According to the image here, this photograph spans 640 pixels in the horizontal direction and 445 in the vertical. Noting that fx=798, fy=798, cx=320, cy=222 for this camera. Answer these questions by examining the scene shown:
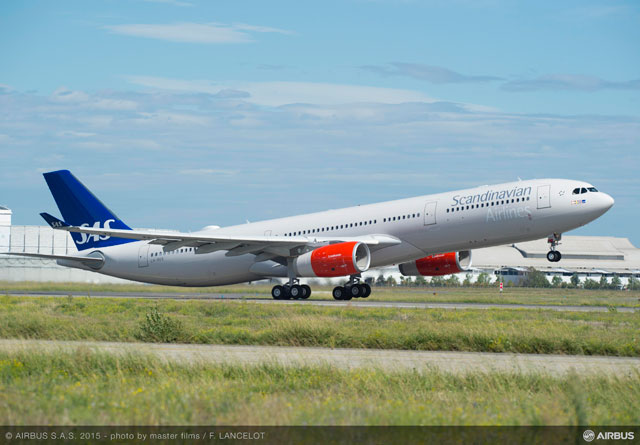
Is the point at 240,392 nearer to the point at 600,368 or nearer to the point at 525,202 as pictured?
the point at 600,368

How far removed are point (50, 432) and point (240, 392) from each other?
2.90 m

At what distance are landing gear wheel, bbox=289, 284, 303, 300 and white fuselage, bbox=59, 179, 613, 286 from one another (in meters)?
1.58

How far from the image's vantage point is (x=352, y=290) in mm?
39500

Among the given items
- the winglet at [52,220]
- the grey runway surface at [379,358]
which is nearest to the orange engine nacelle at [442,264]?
the winglet at [52,220]

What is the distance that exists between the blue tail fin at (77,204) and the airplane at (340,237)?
55 millimetres

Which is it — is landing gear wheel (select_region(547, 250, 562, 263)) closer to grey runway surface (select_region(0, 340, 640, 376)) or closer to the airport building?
grey runway surface (select_region(0, 340, 640, 376))

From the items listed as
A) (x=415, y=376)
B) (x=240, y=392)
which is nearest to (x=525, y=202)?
(x=415, y=376)

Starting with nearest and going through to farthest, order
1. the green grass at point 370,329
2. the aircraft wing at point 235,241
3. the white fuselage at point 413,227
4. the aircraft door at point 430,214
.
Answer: the green grass at point 370,329
the white fuselage at point 413,227
the aircraft door at point 430,214
the aircraft wing at point 235,241

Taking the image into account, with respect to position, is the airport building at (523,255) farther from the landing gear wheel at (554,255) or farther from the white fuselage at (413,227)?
the landing gear wheel at (554,255)

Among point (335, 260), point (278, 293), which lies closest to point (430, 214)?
point (335, 260)

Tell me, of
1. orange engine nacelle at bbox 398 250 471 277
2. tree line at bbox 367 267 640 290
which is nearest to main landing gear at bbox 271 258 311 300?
orange engine nacelle at bbox 398 250 471 277

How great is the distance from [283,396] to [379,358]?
5.39 m

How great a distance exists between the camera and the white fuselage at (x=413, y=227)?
112ft

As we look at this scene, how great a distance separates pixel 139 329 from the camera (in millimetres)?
20719
